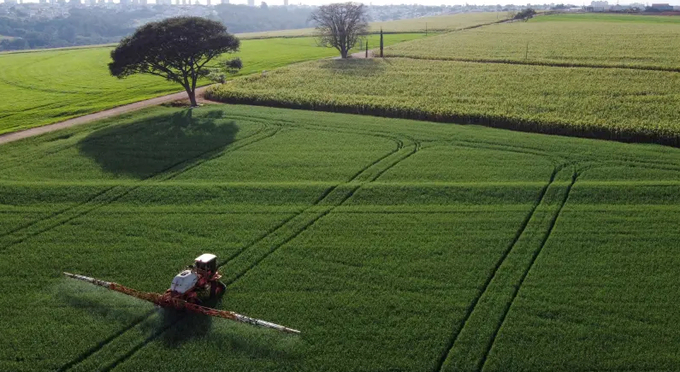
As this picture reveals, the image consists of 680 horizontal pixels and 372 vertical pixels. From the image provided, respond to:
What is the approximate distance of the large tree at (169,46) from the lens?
47.0 metres

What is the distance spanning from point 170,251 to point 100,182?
10156 millimetres

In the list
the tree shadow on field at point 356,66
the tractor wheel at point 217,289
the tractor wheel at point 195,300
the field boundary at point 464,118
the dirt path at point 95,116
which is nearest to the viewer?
the tractor wheel at point 195,300

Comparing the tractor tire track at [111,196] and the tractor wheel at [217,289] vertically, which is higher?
the tractor tire track at [111,196]

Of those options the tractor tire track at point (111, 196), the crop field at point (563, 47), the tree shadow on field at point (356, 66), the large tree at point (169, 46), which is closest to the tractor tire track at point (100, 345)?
the tractor tire track at point (111, 196)

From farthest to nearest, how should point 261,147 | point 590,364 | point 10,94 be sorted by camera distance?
1. point 10,94
2. point 261,147
3. point 590,364

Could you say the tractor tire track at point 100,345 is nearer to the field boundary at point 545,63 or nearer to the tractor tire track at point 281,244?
the tractor tire track at point 281,244

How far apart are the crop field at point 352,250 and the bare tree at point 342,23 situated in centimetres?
4505

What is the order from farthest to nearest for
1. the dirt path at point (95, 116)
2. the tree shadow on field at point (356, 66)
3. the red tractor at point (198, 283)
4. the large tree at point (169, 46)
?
the tree shadow on field at point (356, 66)
the large tree at point (169, 46)
the dirt path at point (95, 116)
the red tractor at point (198, 283)

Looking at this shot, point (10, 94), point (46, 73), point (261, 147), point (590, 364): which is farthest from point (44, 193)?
point (46, 73)

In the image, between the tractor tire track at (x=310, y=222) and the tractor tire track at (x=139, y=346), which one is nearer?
the tractor tire track at (x=139, y=346)

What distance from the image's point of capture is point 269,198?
28.9 metres

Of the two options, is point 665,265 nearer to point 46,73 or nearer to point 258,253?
point 258,253

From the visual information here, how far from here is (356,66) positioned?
229 feet

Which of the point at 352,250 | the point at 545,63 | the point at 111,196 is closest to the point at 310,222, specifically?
the point at 352,250
